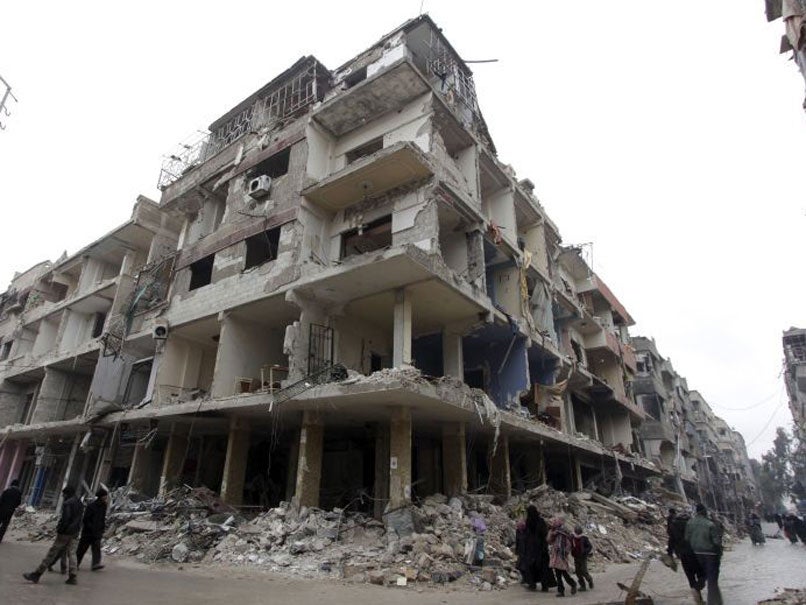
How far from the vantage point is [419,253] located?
1304 centimetres

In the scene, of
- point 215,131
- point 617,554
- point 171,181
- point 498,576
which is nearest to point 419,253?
point 498,576

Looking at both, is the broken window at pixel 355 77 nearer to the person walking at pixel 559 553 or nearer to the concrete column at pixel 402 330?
the concrete column at pixel 402 330

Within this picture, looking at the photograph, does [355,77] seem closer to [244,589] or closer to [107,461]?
[107,461]

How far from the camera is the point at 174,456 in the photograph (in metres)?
16.5

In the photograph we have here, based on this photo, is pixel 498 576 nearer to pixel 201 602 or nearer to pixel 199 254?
pixel 201 602

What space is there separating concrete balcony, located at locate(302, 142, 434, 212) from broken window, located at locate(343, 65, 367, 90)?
6125 mm

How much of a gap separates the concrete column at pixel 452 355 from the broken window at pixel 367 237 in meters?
3.84

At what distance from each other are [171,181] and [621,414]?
2719cm

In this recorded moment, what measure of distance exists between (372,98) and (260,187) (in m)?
5.17

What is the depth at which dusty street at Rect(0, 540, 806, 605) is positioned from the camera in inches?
266

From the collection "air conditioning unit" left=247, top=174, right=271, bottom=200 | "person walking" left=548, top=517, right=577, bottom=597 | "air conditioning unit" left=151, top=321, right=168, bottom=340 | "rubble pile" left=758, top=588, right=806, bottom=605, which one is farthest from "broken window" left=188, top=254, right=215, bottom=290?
"rubble pile" left=758, top=588, right=806, bottom=605

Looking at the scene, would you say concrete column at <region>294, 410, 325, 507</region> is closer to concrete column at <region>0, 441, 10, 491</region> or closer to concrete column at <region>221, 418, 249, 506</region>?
concrete column at <region>221, 418, 249, 506</region>

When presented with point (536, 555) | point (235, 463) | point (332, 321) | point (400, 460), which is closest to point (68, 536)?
point (400, 460)

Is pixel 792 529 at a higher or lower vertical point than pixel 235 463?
lower
